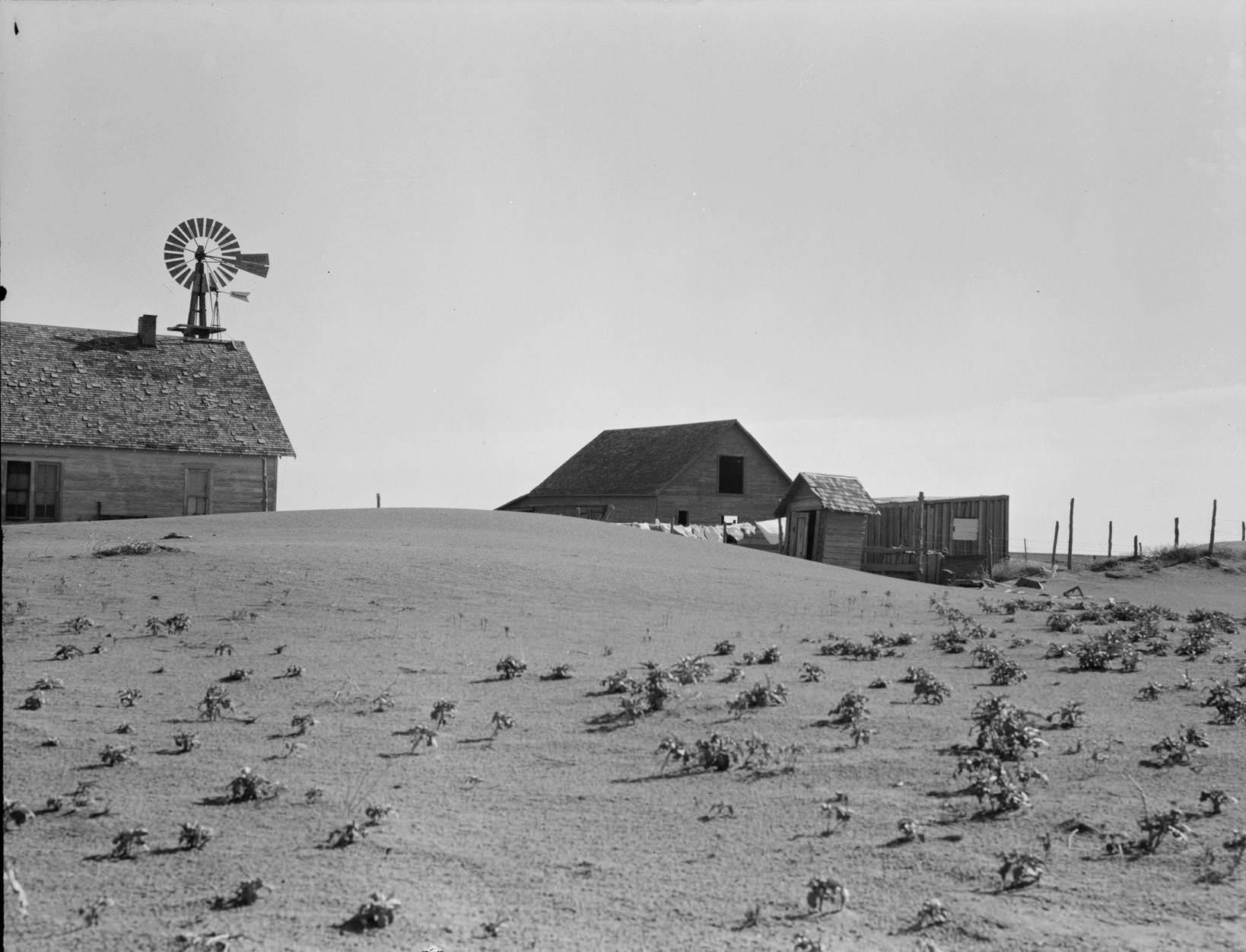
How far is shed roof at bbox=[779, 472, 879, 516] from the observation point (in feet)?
109

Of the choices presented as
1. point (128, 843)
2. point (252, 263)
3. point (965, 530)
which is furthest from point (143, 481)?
point (128, 843)

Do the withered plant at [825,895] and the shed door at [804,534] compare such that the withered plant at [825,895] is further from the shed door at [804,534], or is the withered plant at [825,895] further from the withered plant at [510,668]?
the shed door at [804,534]

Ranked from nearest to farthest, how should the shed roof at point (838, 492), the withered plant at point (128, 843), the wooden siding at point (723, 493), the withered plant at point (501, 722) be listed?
the withered plant at point (128, 843)
the withered plant at point (501, 722)
the shed roof at point (838, 492)
the wooden siding at point (723, 493)

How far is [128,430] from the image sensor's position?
35.8 meters

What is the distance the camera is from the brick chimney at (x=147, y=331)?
39.9m

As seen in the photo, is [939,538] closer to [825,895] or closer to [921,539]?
[921,539]

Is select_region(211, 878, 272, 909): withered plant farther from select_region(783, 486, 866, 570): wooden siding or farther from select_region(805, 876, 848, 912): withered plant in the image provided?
select_region(783, 486, 866, 570): wooden siding

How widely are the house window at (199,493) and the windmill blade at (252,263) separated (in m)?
13.4

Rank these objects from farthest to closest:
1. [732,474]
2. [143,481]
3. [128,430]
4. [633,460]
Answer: [633,460] → [732,474] → [128,430] → [143,481]

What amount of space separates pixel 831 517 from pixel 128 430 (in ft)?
68.1

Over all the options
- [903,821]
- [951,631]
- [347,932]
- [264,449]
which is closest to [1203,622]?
[951,631]

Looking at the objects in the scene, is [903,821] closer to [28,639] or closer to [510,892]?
[510,892]

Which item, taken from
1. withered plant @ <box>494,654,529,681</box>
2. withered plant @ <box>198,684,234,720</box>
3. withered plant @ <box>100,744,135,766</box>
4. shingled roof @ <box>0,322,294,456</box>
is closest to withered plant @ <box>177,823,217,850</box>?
withered plant @ <box>100,744,135,766</box>

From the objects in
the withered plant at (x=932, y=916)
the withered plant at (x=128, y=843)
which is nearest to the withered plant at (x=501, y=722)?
the withered plant at (x=128, y=843)
